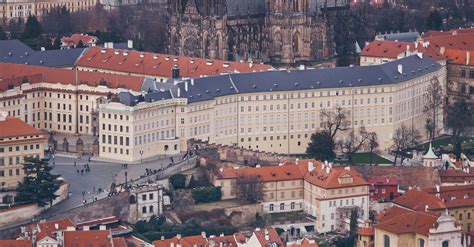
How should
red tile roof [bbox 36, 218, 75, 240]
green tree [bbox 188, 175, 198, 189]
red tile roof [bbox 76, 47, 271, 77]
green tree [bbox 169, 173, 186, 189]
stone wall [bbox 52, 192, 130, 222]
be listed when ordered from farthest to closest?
red tile roof [bbox 76, 47, 271, 77] < green tree [bbox 188, 175, 198, 189] < green tree [bbox 169, 173, 186, 189] < stone wall [bbox 52, 192, 130, 222] < red tile roof [bbox 36, 218, 75, 240]

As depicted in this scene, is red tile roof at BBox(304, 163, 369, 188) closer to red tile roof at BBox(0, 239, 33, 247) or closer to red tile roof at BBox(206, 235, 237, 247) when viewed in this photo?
red tile roof at BBox(206, 235, 237, 247)

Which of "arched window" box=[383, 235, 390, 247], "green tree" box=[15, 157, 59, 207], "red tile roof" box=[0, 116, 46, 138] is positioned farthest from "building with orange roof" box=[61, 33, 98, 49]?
"arched window" box=[383, 235, 390, 247]

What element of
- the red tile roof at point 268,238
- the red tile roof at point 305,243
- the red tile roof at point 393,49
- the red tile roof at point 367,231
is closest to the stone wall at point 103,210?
the red tile roof at point 268,238

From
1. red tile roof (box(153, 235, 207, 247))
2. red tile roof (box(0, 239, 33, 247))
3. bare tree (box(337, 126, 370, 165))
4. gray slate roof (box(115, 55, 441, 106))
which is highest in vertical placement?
gray slate roof (box(115, 55, 441, 106))

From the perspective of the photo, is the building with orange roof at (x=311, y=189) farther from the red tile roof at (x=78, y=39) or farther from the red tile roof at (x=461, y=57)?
the red tile roof at (x=78, y=39)

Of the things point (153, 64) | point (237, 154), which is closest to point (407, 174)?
point (237, 154)

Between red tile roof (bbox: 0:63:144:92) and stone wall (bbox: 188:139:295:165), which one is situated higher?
red tile roof (bbox: 0:63:144:92)

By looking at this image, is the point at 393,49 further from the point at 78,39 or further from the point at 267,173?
the point at 267,173

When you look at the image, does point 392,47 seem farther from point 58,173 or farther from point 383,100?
point 58,173
